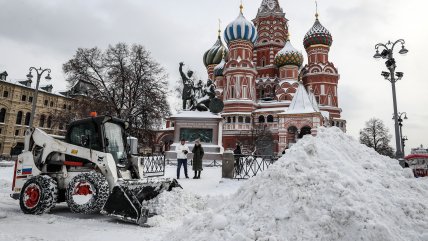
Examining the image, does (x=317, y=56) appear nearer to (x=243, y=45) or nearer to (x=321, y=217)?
(x=243, y=45)

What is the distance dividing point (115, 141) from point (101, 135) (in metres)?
0.59

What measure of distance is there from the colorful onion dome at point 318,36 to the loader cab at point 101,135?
41.2m

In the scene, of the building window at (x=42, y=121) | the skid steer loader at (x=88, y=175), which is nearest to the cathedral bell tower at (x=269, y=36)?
the building window at (x=42, y=121)

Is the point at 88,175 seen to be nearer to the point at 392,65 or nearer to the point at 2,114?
the point at 392,65

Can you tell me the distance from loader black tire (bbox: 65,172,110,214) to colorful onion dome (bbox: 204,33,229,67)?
4433 centimetres

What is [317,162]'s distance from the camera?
15.3 ft

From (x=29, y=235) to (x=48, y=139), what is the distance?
2.58 meters

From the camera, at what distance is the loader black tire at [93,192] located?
5500mm

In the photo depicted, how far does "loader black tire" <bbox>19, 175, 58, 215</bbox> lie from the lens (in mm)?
5863

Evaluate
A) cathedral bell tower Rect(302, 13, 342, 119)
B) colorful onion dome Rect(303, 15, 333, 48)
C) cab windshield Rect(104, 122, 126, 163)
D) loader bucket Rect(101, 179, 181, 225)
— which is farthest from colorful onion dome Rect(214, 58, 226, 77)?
loader bucket Rect(101, 179, 181, 225)

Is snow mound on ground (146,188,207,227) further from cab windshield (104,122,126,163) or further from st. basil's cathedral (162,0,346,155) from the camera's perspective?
st. basil's cathedral (162,0,346,155)

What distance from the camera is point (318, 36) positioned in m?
42.7

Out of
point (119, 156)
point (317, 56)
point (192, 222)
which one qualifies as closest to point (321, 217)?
point (192, 222)

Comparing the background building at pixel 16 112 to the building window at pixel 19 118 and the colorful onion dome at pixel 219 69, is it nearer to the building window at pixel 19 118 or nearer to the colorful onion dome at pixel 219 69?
the building window at pixel 19 118
